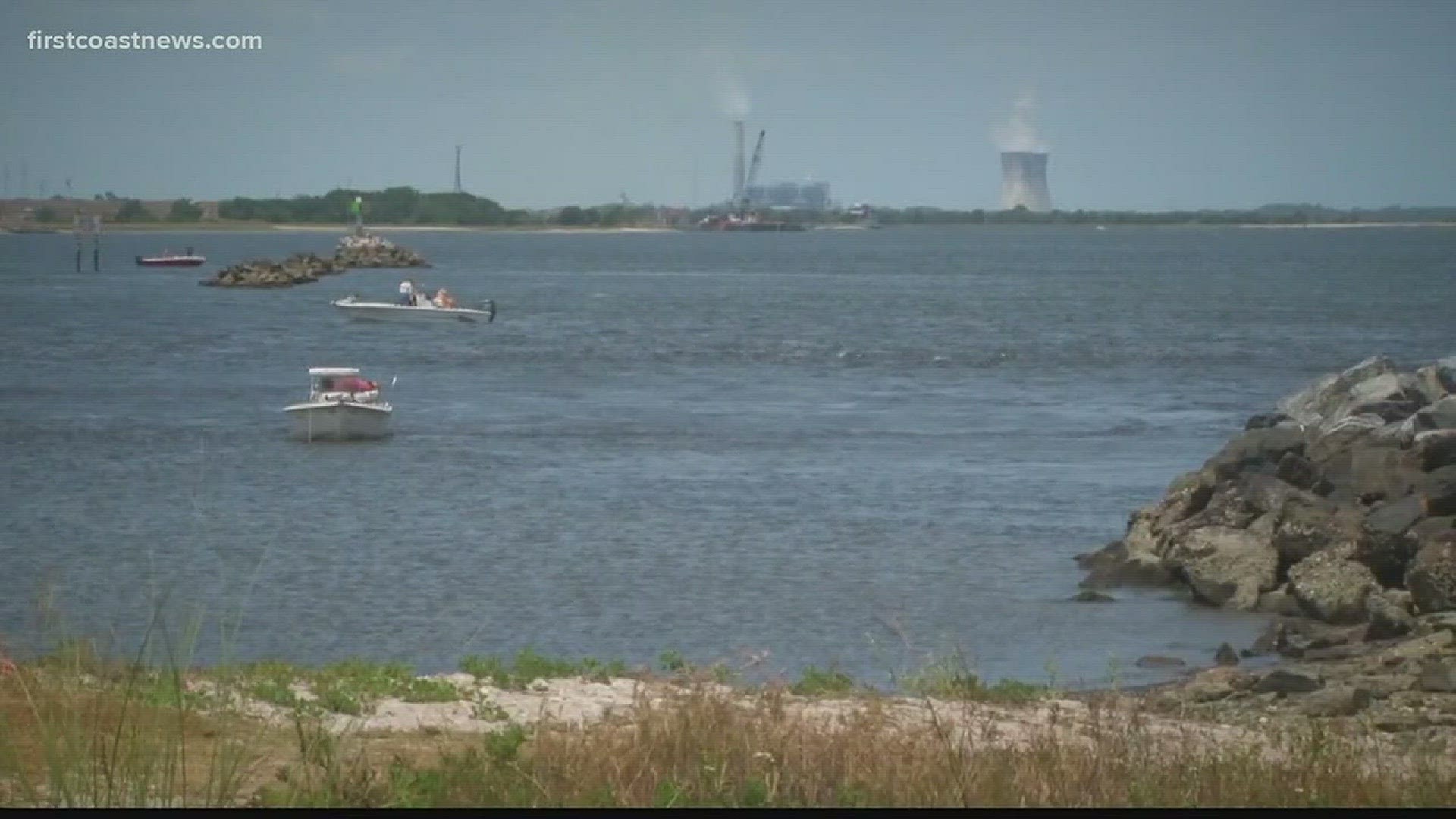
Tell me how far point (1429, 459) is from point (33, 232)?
64.6m

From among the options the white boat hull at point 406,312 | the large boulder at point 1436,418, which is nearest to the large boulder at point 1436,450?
the large boulder at point 1436,418

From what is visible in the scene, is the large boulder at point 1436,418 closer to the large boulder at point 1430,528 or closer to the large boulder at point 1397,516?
the large boulder at point 1397,516

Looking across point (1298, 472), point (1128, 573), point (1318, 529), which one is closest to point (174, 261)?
point (1298, 472)

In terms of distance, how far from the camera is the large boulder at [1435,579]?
647 inches

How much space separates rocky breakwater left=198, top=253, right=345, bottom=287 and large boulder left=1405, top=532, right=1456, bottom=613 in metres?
78.1

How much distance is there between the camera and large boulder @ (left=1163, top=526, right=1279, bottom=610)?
18.7m

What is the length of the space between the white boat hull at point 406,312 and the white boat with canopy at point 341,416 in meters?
30.1

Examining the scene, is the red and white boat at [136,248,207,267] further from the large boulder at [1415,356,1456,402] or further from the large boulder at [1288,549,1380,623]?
the large boulder at [1288,549,1380,623]

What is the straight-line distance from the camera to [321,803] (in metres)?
6.84

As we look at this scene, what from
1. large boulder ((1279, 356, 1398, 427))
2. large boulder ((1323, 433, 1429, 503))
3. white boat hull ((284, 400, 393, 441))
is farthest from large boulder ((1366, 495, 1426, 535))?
white boat hull ((284, 400, 393, 441))

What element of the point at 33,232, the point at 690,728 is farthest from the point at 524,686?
the point at 33,232

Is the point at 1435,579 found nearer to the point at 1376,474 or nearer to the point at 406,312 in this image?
the point at 1376,474

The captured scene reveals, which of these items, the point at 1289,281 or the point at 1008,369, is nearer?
the point at 1008,369

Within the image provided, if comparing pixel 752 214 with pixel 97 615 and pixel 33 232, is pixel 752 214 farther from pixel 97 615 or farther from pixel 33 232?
pixel 97 615
